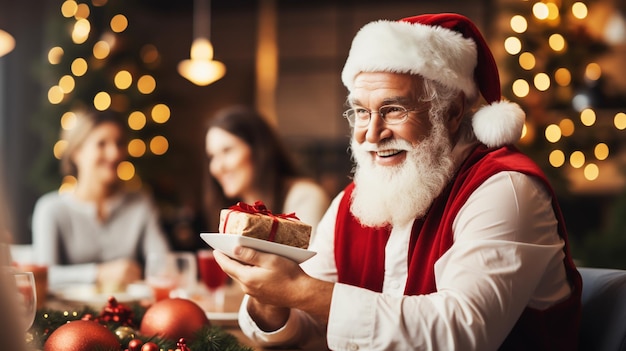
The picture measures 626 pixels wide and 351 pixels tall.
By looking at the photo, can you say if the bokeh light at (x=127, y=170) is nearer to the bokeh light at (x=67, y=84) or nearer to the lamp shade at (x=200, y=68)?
the bokeh light at (x=67, y=84)

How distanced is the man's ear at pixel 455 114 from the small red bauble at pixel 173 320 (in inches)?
32.6

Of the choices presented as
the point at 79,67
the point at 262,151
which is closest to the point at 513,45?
the point at 262,151

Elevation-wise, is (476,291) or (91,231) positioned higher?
(476,291)

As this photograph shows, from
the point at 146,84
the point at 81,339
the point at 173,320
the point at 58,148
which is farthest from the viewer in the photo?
the point at 146,84

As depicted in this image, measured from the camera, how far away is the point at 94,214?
164 inches

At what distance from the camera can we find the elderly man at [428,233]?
→ 4.90 feet

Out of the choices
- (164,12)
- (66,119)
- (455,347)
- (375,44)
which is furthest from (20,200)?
(455,347)

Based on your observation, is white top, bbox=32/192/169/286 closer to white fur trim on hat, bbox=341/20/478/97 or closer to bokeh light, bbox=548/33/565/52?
white fur trim on hat, bbox=341/20/478/97

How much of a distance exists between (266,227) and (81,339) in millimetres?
424

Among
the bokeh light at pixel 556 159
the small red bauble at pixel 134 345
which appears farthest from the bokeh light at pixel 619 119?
the small red bauble at pixel 134 345

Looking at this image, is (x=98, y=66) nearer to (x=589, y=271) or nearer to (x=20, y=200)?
(x=20, y=200)

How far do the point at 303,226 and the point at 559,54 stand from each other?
4.67 meters

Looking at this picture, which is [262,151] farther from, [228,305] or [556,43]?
[556,43]

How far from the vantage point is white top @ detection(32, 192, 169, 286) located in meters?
3.97
